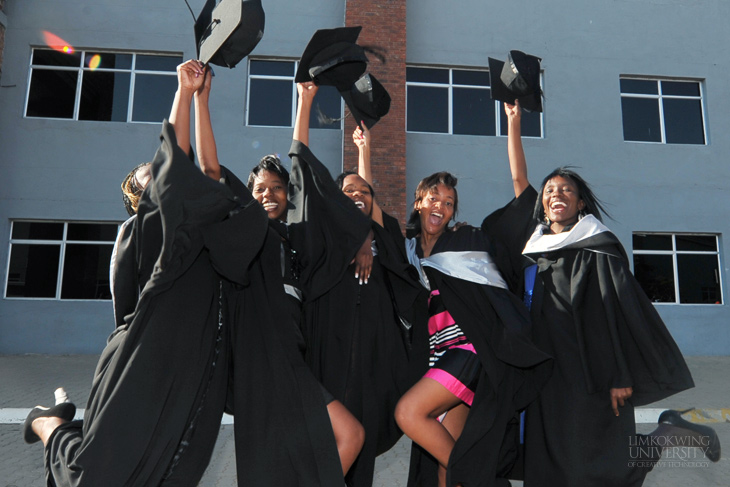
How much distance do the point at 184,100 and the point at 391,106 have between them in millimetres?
9022

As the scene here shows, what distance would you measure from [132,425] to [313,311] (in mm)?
1142

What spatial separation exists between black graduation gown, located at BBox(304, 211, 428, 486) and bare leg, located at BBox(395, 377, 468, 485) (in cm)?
17

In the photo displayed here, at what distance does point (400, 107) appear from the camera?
36.8 feet

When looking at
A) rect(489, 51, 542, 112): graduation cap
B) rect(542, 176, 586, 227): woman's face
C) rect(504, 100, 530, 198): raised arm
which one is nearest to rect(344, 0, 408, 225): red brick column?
rect(489, 51, 542, 112): graduation cap

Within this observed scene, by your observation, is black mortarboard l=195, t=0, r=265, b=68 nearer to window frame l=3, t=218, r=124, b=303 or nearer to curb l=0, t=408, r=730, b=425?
curb l=0, t=408, r=730, b=425

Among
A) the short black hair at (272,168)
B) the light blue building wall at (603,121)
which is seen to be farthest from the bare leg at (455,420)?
the light blue building wall at (603,121)

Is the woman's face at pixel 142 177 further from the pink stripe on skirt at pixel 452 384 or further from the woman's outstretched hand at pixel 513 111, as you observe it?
the woman's outstretched hand at pixel 513 111

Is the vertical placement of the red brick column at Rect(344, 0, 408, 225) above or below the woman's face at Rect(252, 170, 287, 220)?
above

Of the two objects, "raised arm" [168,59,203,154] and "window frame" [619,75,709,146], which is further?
"window frame" [619,75,709,146]

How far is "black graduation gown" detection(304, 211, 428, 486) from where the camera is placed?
9.99 ft

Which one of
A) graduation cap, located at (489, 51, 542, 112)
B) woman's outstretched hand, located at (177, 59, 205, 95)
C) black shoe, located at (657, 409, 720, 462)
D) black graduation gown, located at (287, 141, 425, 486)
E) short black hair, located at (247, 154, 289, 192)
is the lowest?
black shoe, located at (657, 409, 720, 462)

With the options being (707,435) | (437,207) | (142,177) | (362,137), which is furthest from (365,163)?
(707,435)

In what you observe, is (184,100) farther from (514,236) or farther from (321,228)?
(514,236)

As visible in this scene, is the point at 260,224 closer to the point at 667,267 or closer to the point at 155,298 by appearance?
the point at 155,298
